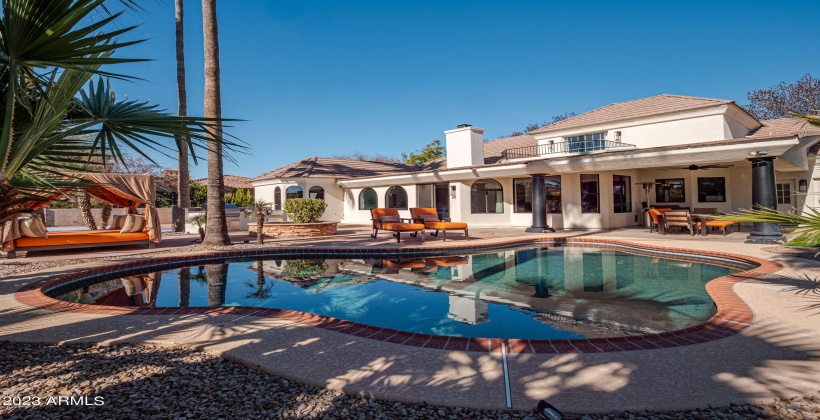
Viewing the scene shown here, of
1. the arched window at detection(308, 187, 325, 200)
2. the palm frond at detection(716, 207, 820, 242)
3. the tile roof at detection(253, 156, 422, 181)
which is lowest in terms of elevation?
the palm frond at detection(716, 207, 820, 242)

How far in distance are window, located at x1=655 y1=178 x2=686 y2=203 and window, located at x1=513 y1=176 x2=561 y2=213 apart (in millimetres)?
4706

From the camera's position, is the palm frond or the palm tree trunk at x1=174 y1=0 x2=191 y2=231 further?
the palm tree trunk at x1=174 y1=0 x2=191 y2=231

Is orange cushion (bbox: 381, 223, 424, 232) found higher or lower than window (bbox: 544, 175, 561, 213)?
lower

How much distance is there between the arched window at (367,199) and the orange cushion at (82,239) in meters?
13.2

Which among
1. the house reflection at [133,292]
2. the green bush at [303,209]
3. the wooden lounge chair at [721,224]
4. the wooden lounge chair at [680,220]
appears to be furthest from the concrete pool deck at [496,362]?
the green bush at [303,209]

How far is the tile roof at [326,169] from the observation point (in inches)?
949

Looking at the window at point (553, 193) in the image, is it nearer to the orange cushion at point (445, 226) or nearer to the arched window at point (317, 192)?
the orange cushion at point (445, 226)

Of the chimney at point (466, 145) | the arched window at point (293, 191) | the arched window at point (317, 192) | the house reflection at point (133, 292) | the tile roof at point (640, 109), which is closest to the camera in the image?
the house reflection at point (133, 292)

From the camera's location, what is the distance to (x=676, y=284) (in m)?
7.22

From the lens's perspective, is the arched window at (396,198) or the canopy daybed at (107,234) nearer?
the canopy daybed at (107,234)

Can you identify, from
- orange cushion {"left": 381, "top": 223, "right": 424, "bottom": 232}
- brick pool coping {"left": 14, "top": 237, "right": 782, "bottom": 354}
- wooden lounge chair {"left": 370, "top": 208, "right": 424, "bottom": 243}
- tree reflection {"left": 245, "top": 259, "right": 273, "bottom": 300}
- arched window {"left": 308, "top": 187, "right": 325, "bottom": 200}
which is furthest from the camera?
arched window {"left": 308, "top": 187, "right": 325, "bottom": 200}

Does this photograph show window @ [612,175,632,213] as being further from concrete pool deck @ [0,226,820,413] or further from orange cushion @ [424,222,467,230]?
concrete pool deck @ [0,226,820,413]

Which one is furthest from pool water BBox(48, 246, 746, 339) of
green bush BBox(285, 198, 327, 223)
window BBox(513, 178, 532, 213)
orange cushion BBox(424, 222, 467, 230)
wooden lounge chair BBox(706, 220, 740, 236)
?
window BBox(513, 178, 532, 213)

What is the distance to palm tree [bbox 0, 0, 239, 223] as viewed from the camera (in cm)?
217
